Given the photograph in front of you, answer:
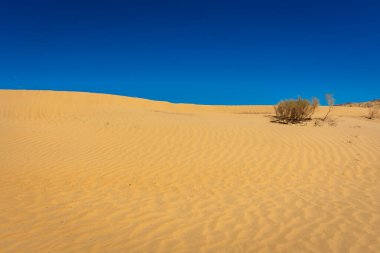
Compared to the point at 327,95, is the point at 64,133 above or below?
below

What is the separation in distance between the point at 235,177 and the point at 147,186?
6.34 ft

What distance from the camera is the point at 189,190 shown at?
5406 millimetres

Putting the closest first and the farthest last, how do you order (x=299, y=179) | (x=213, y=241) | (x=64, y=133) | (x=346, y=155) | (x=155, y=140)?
(x=213, y=241)
(x=299, y=179)
(x=346, y=155)
(x=155, y=140)
(x=64, y=133)

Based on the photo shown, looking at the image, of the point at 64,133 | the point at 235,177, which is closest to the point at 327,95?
the point at 235,177

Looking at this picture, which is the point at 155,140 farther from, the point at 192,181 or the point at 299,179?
the point at 299,179

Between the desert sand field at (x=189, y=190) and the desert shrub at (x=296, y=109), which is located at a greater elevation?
the desert shrub at (x=296, y=109)

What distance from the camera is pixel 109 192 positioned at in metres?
5.25

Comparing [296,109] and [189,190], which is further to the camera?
[296,109]

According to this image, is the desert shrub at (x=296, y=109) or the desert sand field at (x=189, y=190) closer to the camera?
the desert sand field at (x=189, y=190)

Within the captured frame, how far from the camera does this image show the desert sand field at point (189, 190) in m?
3.49

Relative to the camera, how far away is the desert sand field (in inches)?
138

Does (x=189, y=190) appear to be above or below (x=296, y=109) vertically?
below

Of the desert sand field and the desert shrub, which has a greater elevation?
the desert shrub

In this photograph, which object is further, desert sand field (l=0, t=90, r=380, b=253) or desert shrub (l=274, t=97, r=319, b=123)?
desert shrub (l=274, t=97, r=319, b=123)
